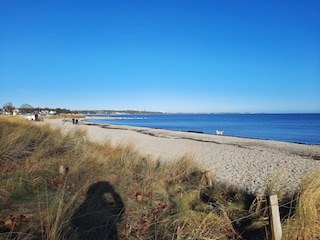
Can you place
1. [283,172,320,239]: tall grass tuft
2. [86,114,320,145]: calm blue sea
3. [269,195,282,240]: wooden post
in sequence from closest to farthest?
[269,195,282,240]: wooden post, [283,172,320,239]: tall grass tuft, [86,114,320,145]: calm blue sea

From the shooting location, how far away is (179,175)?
21.2ft

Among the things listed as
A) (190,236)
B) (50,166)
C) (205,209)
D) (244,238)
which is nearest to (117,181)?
(50,166)

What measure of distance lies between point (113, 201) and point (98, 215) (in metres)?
0.71

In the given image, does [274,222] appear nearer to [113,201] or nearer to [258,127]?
[113,201]

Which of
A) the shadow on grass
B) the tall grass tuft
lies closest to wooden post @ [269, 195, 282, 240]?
the tall grass tuft

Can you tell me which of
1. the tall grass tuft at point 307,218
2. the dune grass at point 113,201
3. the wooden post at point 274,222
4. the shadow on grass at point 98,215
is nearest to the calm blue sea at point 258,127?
the tall grass tuft at point 307,218

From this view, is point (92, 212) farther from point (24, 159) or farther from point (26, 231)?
point (24, 159)

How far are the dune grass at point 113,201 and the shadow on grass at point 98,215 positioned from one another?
0.05ft

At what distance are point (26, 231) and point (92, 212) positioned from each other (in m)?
0.95

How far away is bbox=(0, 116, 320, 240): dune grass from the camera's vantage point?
3.55 m

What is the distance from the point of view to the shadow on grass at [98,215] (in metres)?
3.58

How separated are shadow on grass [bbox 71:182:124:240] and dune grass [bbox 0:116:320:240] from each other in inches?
0.5

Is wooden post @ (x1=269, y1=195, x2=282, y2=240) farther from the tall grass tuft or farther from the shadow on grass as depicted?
the shadow on grass

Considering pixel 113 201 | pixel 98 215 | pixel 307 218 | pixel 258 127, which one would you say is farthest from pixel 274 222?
pixel 258 127
